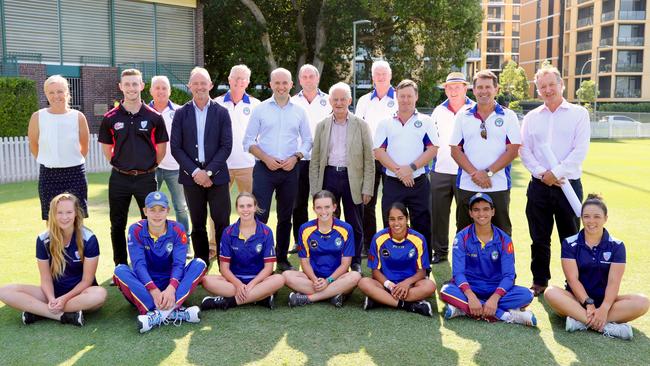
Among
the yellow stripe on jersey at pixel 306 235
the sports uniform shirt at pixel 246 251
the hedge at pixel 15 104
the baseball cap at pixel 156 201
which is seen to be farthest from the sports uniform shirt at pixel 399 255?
the hedge at pixel 15 104

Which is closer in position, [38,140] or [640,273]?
[38,140]

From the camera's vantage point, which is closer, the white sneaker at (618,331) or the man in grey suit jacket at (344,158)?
the white sneaker at (618,331)

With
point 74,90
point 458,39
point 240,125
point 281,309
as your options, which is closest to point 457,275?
point 281,309

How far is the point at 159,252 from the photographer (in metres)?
5.20

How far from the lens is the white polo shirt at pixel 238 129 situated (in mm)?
7184

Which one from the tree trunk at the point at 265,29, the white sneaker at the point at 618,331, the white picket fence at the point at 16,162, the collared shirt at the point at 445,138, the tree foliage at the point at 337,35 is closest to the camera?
the white sneaker at the point at 618,331

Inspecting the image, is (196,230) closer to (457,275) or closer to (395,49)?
(457,275)

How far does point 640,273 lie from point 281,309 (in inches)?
153

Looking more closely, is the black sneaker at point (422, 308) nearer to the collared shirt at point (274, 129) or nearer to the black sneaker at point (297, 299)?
the black sneaker at point (297, 299)

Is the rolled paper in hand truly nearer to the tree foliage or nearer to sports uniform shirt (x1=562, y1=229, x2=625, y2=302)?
sports uniform shirt (x1=562, y1=229, x2=625, y2=302)

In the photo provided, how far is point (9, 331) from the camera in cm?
473

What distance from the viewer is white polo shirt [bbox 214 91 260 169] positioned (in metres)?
7.18

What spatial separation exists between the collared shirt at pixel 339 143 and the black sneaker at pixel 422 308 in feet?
5.68

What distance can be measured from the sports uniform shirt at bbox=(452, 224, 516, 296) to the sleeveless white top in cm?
385
